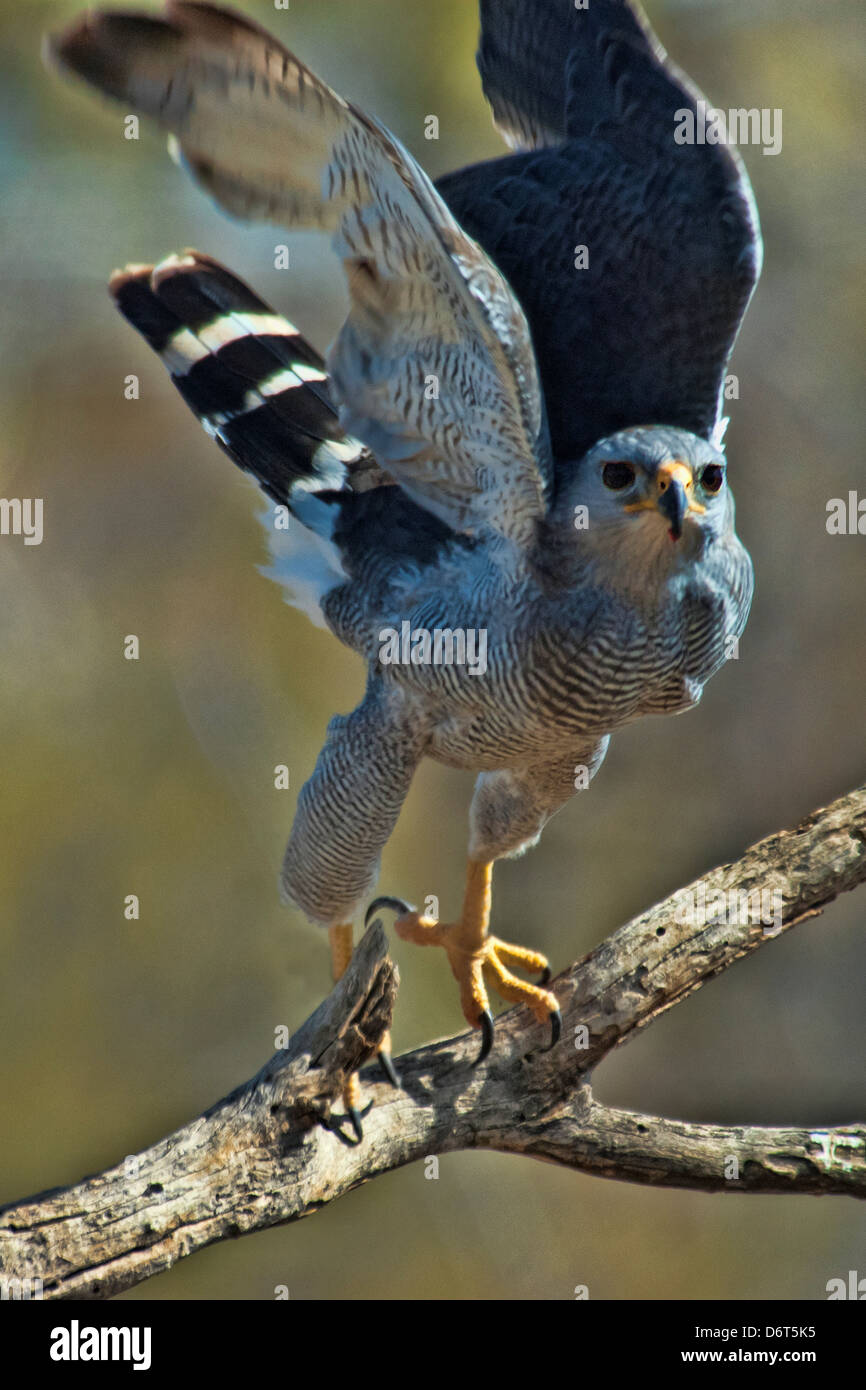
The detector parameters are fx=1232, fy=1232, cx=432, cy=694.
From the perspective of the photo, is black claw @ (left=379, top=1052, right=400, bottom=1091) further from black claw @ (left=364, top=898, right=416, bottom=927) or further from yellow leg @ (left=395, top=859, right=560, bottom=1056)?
black claw @ (left=364, top=898, right=416, bottom=927)

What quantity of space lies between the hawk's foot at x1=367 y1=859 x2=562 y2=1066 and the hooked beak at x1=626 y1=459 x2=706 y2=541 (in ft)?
3.47

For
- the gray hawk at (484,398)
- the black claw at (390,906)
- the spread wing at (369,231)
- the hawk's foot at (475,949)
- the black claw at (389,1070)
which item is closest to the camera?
the spread wing at (369,231)

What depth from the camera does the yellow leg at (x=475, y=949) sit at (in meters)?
2.57

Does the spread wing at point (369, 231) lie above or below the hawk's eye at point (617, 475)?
above

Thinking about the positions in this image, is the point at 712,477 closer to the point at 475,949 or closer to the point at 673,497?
the point at 673,497

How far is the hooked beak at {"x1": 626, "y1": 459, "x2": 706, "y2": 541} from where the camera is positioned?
186 centimetres

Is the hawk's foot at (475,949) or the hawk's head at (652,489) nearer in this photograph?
the hawk's head at (652,489)

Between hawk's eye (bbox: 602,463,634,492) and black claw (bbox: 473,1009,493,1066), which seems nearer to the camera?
hawk's eye (bbox: 602,463,634,492)

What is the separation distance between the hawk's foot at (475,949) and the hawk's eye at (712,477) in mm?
1063

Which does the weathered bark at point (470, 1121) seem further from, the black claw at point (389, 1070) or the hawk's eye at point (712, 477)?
the hawk's eye at point (712, 477)
